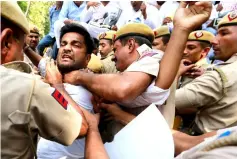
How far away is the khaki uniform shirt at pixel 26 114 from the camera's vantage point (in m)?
1.24

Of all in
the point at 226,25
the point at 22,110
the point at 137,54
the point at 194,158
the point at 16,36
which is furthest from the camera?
the point at 226,25

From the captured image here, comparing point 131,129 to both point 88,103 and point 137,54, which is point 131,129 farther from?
point 137,54

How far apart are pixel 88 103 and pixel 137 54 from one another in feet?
1.52

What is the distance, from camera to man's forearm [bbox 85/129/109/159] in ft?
5.53

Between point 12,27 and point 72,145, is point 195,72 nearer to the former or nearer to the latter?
point 72,145


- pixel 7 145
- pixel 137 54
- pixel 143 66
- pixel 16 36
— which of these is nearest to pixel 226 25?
pixel 137 54

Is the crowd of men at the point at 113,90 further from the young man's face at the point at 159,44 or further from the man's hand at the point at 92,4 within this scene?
the man's hand at the point at 92,4

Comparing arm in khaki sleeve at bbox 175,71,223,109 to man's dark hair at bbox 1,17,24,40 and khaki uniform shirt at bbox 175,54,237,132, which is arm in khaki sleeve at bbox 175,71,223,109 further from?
man's dark hair at bbox 1,17,24,40

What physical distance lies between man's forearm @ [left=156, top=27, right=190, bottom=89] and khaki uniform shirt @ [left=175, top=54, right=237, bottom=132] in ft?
2.19

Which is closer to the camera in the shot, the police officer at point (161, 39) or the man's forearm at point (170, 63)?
the man's forearm at point (170, 63)

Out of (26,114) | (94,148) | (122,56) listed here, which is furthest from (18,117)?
(122,56)

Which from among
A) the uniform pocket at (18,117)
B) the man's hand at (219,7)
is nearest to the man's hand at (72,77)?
the uniform pocket at (18,117)

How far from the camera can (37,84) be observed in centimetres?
129

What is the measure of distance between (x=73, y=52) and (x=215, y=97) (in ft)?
3.49
